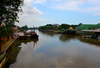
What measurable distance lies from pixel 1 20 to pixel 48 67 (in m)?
9.63

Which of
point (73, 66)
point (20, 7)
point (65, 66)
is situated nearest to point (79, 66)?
point (73, 66)

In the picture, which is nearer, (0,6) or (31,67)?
(31,67)

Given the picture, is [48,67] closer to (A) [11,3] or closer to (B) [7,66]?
(B) [7,66]

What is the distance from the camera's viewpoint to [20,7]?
643 inches

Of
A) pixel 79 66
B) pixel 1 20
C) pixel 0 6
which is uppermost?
pixel 0 6

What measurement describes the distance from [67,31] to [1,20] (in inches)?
2326

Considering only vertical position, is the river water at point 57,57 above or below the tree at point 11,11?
below

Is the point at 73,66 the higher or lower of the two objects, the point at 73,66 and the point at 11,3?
the lower

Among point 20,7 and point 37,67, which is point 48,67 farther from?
point 20,7

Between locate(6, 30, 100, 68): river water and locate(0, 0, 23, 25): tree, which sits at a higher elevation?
locate(0, 0, 23, 25): tree

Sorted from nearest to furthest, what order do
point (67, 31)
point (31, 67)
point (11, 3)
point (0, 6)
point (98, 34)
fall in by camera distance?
point (31, 67), point (0, 6), point (11, 3), point (98, 34), point (67, 31)

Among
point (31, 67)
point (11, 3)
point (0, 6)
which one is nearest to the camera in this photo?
point (31, 67)

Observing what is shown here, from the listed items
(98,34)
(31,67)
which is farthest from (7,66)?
(98,34)

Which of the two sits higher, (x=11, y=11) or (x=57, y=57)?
(x=11, y=11)
